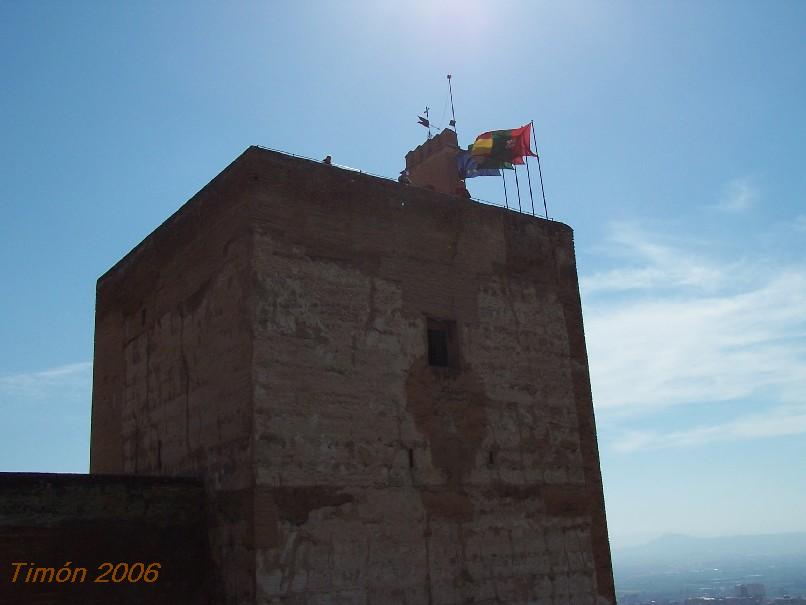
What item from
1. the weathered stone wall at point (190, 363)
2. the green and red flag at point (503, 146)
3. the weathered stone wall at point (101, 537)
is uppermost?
the green and red flag at point (503, 146)

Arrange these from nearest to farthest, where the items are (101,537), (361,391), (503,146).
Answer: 1. (101,537)
2. (361,391)
3. (503,146)

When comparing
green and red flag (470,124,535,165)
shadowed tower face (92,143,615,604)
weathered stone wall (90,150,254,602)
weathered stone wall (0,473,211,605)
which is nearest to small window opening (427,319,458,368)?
shadowed tower face (92,143,615,604)

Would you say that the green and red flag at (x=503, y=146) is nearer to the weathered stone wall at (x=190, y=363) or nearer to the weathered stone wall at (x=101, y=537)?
the weathered stone wall at (x=190, y=363)

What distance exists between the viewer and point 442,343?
1311 cm

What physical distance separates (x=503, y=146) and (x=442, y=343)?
554 centimetres

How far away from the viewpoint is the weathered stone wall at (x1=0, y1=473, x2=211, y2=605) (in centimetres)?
995

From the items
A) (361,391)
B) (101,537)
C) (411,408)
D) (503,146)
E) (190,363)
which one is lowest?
(101,537)

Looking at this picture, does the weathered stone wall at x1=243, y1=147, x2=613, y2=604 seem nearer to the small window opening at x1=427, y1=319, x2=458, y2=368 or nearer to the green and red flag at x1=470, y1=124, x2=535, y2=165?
the small window opening at x1=427, y1=319, x2=458, y2=368

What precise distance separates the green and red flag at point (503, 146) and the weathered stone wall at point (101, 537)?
8882mm

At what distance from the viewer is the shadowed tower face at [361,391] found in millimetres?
10711

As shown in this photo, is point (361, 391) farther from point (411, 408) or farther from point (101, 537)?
point (101, 537)

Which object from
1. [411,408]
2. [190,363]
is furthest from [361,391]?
[190,363]

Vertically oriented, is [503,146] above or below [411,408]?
above

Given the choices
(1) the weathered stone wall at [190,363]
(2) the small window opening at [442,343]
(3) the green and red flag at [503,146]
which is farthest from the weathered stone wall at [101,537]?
(3) the green and red flag at [503,146]
